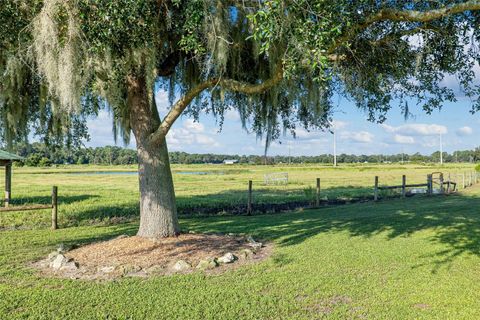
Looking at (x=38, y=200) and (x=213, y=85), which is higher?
(x=213, y=85)

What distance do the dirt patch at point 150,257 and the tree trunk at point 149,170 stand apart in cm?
32

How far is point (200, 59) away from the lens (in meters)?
6.19

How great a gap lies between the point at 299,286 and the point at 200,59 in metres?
3.65

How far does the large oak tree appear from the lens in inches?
173

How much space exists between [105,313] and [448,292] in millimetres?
3886

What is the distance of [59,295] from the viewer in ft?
15.2

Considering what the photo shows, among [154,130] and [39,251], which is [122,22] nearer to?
[154,130]

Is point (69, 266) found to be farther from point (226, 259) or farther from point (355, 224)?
point (355, 224)

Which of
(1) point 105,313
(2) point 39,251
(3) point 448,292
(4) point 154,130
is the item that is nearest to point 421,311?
(3) point 448,292

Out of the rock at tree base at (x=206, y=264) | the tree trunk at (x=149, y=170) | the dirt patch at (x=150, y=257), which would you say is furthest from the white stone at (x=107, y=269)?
the tree trunk at (x=149, y=170)

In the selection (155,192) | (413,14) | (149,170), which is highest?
(413,14)

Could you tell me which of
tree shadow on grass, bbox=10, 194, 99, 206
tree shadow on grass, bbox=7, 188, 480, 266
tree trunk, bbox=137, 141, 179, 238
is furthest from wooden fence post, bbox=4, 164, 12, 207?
tree trunk, bbox=137, 141, 179, 238

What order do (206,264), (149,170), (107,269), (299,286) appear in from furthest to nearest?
(149,170)
(206,264)
(107,269)
(299,286)

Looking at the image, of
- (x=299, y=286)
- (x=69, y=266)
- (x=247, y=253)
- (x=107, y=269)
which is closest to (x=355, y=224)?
(x=247, y=253)
